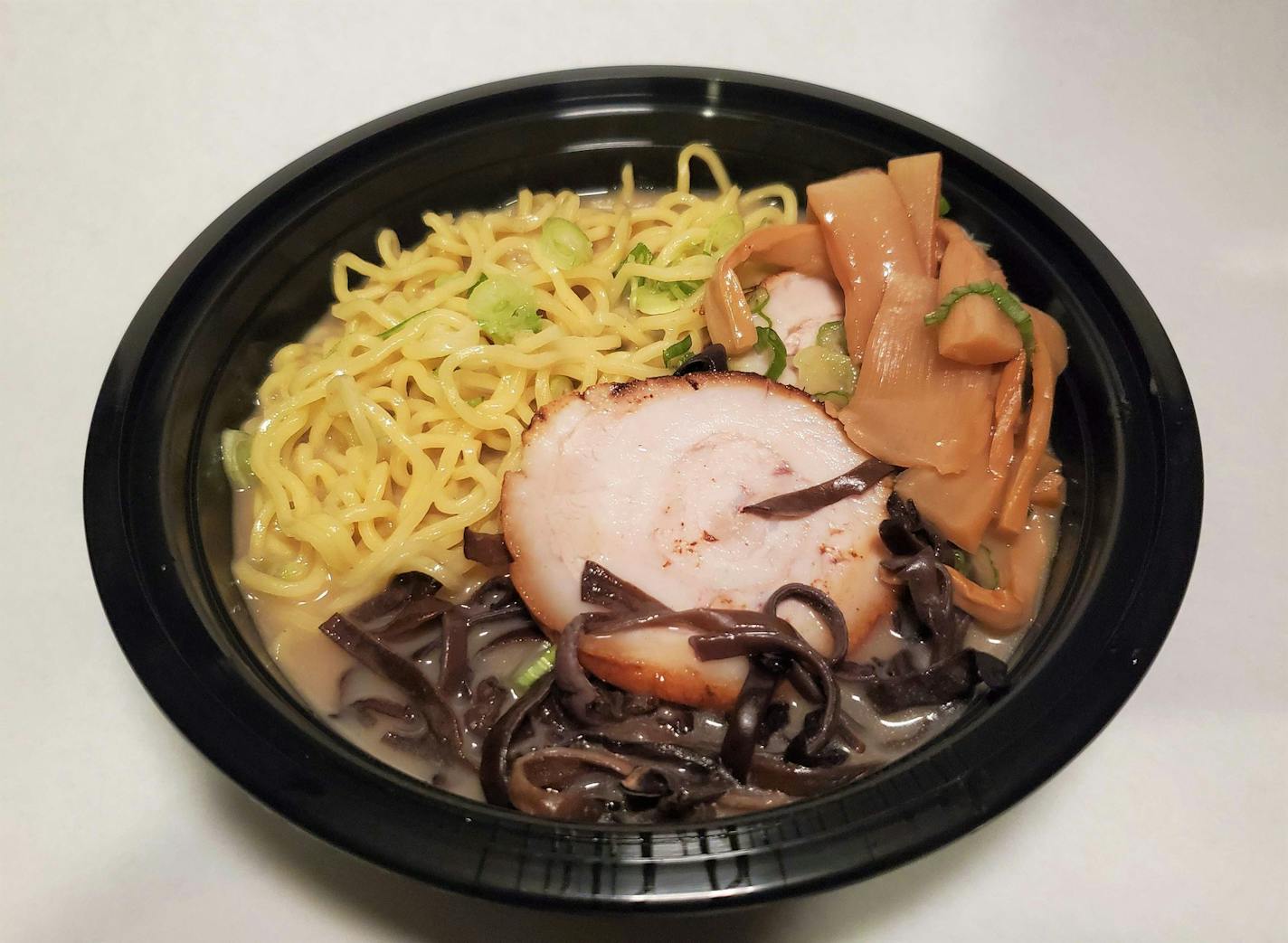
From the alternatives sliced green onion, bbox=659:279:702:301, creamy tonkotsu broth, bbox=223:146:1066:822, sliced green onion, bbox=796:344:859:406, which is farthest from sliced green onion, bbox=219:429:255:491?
sliced green onion, bbox=796:344:859:406

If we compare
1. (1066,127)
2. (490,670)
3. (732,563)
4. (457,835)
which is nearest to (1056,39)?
(1066,127)

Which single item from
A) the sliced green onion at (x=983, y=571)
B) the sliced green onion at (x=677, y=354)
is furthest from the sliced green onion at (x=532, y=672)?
the sliced green onion at (x=983, y=571)

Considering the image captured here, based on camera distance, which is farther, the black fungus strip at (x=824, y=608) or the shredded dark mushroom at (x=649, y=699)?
the black fungus strip at (x=824, y=608)

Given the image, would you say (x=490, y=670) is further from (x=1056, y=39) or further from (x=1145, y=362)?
(x=1056, y=39)

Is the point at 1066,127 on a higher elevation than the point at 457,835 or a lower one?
higher

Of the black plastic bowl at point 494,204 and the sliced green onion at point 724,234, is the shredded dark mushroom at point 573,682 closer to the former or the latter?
the black plastic bowl at point 494,204

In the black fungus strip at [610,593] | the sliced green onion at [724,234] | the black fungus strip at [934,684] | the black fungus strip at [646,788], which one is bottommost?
the black fungus strip at [646,788]

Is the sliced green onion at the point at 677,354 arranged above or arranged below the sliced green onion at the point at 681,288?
below
